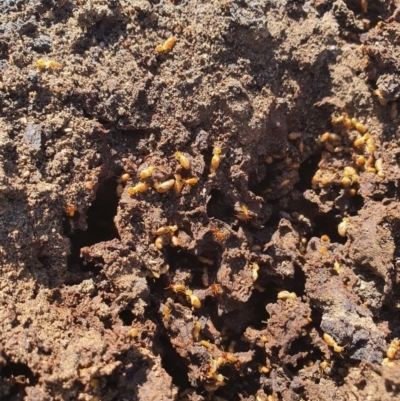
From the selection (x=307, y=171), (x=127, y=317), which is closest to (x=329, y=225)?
(x=307, y=171)

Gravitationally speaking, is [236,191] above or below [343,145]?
below

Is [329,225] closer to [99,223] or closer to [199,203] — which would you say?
[199,203]

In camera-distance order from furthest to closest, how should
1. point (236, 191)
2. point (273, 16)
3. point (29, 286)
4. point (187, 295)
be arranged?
point (273, 16)
point (236, 191)
point (187, 295)
point (29, 286)

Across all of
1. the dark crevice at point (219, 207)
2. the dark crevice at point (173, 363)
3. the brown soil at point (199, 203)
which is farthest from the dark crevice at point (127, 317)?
the dark crevice at point (219, 207)

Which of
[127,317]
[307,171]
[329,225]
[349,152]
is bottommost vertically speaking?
[127,317]

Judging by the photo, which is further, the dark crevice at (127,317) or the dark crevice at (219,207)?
the dark crevice at (219,207)

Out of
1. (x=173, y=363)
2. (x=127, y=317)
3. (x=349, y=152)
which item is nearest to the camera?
(x=127, y=317)

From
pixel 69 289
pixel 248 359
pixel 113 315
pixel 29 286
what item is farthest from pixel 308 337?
pixel 29 286

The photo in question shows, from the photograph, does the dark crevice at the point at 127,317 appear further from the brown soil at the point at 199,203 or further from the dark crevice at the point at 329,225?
the dark crevice at the point at 329,225

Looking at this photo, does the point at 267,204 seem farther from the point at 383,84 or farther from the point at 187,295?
the point at 383,84
